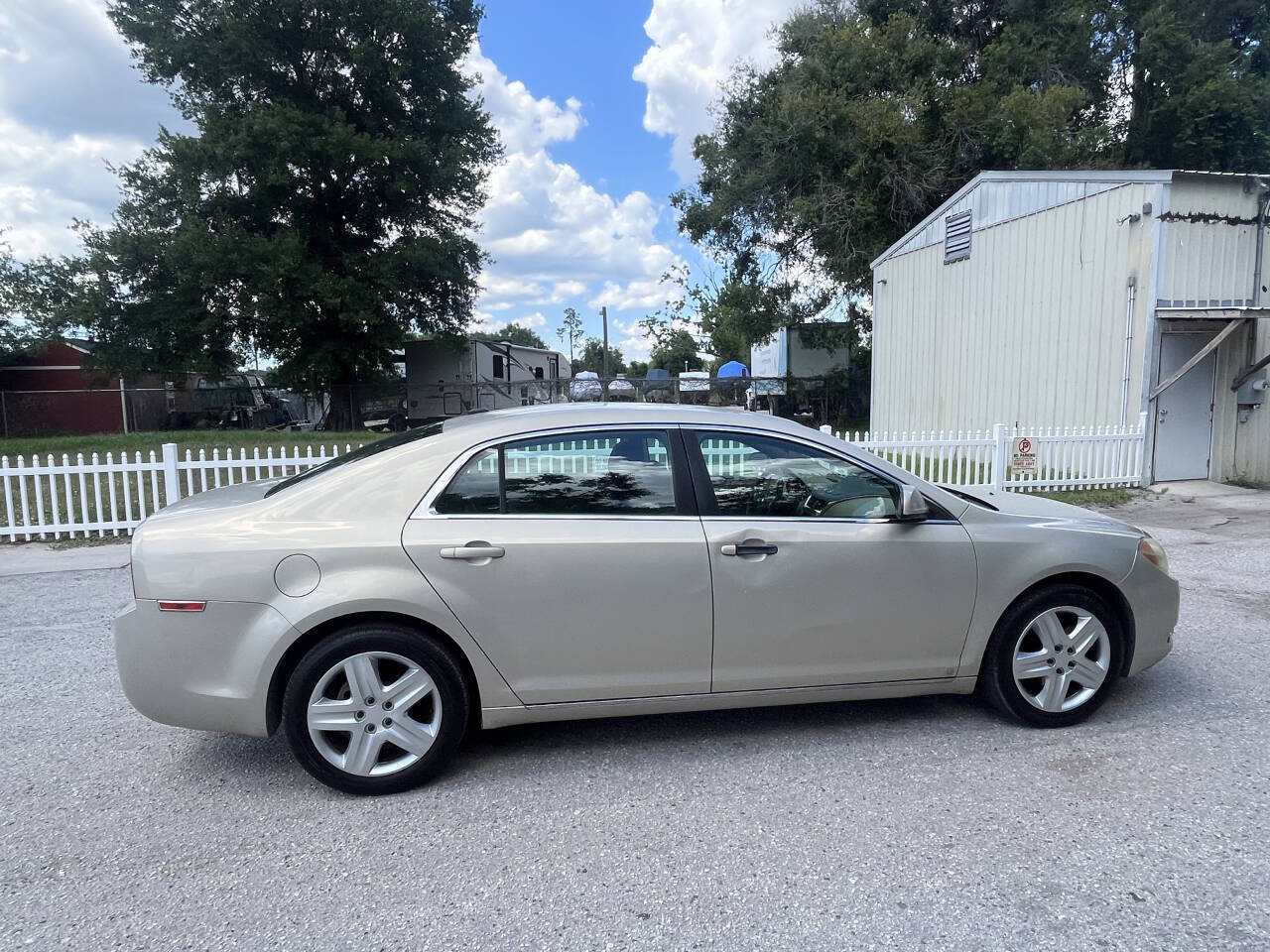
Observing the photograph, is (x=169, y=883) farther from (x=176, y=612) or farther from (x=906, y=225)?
(x=906, y=225)

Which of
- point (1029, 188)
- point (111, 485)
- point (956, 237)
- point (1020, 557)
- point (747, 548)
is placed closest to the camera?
point (747, 548)

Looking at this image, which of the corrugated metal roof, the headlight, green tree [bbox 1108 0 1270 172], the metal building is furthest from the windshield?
green tree [bbox 1108 0 1270 172]

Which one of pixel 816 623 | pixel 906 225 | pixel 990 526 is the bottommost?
pixel 816 623

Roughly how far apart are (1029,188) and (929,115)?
11882mm

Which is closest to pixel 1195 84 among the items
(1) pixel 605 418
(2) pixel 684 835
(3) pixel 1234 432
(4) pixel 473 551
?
(3) pixel 1234 432

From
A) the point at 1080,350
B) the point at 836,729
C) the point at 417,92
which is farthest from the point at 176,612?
the point at 417,92

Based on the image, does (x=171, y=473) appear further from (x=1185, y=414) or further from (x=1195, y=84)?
(x=1195, y=84)

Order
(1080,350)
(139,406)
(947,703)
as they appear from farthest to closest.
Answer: (139,406), (1080,350), (947,703)

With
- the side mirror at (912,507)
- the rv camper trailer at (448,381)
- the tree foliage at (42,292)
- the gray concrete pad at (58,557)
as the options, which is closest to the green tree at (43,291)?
the tree foliage at (42,292)

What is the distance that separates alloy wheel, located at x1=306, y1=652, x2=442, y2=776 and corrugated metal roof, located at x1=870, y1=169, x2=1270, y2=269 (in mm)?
12727

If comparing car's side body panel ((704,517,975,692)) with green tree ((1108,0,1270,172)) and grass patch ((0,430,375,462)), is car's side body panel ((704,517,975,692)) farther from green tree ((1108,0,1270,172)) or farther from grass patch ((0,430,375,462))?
green tree ((1108,0,1270,172))

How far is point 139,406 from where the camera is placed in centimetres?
2827

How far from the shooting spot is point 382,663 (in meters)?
3.11

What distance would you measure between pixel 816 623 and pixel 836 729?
66cm
